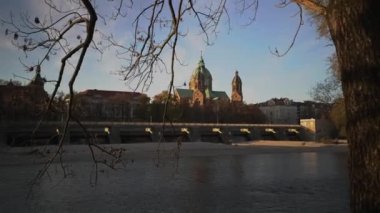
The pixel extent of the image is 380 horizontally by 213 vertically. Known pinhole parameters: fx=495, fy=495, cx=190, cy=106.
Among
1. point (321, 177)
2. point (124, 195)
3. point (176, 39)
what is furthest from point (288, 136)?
point (176, 39)

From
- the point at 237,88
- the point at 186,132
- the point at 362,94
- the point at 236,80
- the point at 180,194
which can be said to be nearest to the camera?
the point at 362,94

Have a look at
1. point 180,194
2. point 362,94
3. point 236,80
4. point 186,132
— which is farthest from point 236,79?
point 362,94

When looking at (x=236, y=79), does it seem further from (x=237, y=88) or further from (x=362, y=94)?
(x=362, y=94)

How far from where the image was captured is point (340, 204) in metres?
20.0

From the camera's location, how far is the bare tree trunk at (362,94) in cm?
320

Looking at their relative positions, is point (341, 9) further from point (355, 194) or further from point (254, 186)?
point (254, 186)

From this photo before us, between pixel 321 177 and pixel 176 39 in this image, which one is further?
pixel 321 177

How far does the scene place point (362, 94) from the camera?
10.7 feet

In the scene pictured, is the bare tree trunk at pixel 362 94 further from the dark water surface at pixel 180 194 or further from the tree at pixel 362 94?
the dark water surface at pixel 180 194

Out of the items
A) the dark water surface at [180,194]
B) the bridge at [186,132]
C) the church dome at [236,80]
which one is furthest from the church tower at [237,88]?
the dark water surface at [180,194]

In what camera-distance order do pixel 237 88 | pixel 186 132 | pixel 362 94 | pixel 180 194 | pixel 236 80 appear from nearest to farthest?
1. pixel 362 94
2. pixel 180 194
3. pixel 186 132
4. pixel 236 80
5. pixel 237 88

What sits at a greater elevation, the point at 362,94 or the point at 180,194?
the point at 362,94

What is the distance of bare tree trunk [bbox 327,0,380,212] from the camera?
320cm

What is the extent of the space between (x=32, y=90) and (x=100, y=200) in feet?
57.8
